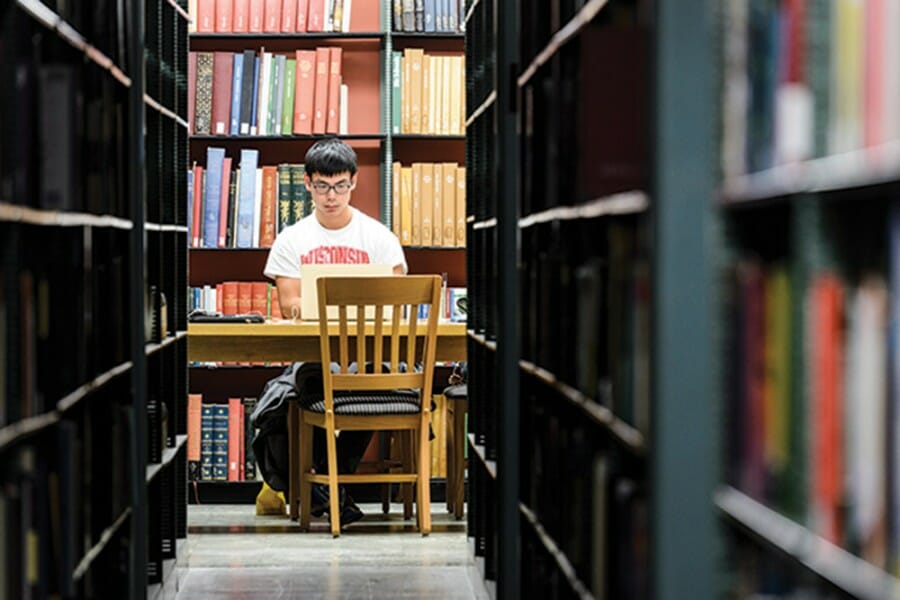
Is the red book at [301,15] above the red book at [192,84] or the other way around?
above

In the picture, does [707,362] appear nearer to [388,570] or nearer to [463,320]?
[388,570]

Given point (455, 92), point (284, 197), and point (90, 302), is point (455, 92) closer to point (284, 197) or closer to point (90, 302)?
point (284, 197)

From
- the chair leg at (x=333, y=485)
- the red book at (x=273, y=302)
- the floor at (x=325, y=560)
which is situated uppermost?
the red book at (x=273, y=302)

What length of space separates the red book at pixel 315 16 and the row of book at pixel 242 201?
0.60m

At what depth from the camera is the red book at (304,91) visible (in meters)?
5.91

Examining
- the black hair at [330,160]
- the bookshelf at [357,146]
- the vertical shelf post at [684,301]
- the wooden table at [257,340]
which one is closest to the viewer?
the vertical shelf post at [684,301]

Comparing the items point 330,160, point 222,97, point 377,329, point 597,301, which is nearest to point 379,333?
point 377,329

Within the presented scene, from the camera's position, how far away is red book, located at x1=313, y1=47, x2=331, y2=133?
19.4 ft

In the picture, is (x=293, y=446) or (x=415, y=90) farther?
(x=415, y=90)

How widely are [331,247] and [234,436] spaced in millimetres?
939

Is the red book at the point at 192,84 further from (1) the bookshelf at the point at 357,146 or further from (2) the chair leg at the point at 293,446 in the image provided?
(2) the chair leg at the point at 293,446

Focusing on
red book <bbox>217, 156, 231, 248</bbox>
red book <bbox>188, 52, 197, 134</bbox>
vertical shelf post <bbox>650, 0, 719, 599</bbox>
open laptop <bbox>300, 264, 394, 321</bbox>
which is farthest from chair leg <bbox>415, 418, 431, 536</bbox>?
vertical shelf post <bbox>650, 0, 719, 599</bbox>

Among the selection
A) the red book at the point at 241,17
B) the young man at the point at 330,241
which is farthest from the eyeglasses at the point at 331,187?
the red book at the point at 241,17

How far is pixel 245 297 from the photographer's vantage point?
19.5 ft
